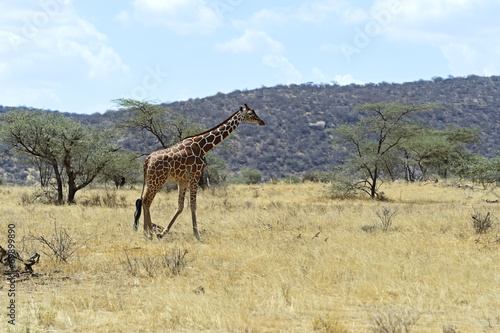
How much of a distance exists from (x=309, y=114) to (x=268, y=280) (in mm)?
59068

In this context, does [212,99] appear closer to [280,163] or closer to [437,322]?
[280,163]

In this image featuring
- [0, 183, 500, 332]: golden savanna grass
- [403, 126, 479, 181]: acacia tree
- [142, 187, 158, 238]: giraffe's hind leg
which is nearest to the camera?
[0, 183, 500, 332]: golden savanna grass

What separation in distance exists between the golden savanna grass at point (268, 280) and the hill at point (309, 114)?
110 ft

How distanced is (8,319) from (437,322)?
4.68 m

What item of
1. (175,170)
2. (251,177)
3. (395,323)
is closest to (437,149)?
(251,177)

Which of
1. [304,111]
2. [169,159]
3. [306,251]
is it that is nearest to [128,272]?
[306,251]

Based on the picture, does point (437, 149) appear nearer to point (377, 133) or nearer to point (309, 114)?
point (377, 133)

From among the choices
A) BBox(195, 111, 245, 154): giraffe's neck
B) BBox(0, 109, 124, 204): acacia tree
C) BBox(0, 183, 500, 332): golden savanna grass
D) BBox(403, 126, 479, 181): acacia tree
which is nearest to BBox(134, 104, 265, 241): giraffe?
BBox(195, 111, 245, 154): giraffe's neck

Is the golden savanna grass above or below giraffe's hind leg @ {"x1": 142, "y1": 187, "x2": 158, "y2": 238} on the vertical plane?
below

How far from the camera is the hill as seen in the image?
5319 cm

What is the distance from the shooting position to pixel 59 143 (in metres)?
18.5

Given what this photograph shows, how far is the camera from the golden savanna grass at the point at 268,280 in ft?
17.6

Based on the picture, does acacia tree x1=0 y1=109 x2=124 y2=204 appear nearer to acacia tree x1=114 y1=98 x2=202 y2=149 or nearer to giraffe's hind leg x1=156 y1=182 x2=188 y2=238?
acacia tree x1=114 y1=98 x2=202 y2=149

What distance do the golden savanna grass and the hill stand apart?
33.4m
